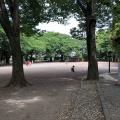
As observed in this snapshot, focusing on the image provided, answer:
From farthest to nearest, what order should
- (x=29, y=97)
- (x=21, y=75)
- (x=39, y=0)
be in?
(x=39, y=0), (x=21, y=75), (x=29, y=97)

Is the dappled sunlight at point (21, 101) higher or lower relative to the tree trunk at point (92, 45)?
lower

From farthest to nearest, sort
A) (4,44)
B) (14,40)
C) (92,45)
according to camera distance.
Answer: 1. (4,44)
2. (92,45)
3. (14,40)

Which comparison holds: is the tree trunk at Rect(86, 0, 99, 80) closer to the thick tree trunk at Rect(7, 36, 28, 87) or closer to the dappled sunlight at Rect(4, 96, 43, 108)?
the thick tree trunk at Rect(7, 36, 28, 87)

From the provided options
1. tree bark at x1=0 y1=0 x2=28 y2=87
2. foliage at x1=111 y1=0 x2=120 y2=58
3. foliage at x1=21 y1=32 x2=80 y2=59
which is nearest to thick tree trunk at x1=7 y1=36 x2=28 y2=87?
tree bark at x1=0 y1=0 x2=28 y2=87

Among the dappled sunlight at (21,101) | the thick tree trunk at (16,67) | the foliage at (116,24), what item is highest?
the foliage at (116,24)

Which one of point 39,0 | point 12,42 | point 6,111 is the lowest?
point 6,111

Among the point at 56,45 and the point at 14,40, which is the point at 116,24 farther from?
the point at 56,45

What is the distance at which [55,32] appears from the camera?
8144 cm

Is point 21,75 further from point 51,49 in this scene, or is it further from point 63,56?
point 63,56

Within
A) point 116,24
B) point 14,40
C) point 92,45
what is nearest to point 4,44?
point 92,45

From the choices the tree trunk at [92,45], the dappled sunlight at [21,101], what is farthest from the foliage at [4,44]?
the dappled sunlight at [21,101]

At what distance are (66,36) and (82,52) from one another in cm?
875

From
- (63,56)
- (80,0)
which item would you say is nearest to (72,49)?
(63,56)

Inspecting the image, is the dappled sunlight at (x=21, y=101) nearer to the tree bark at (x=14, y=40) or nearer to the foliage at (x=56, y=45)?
the tree bark at (x=14, y=40)
